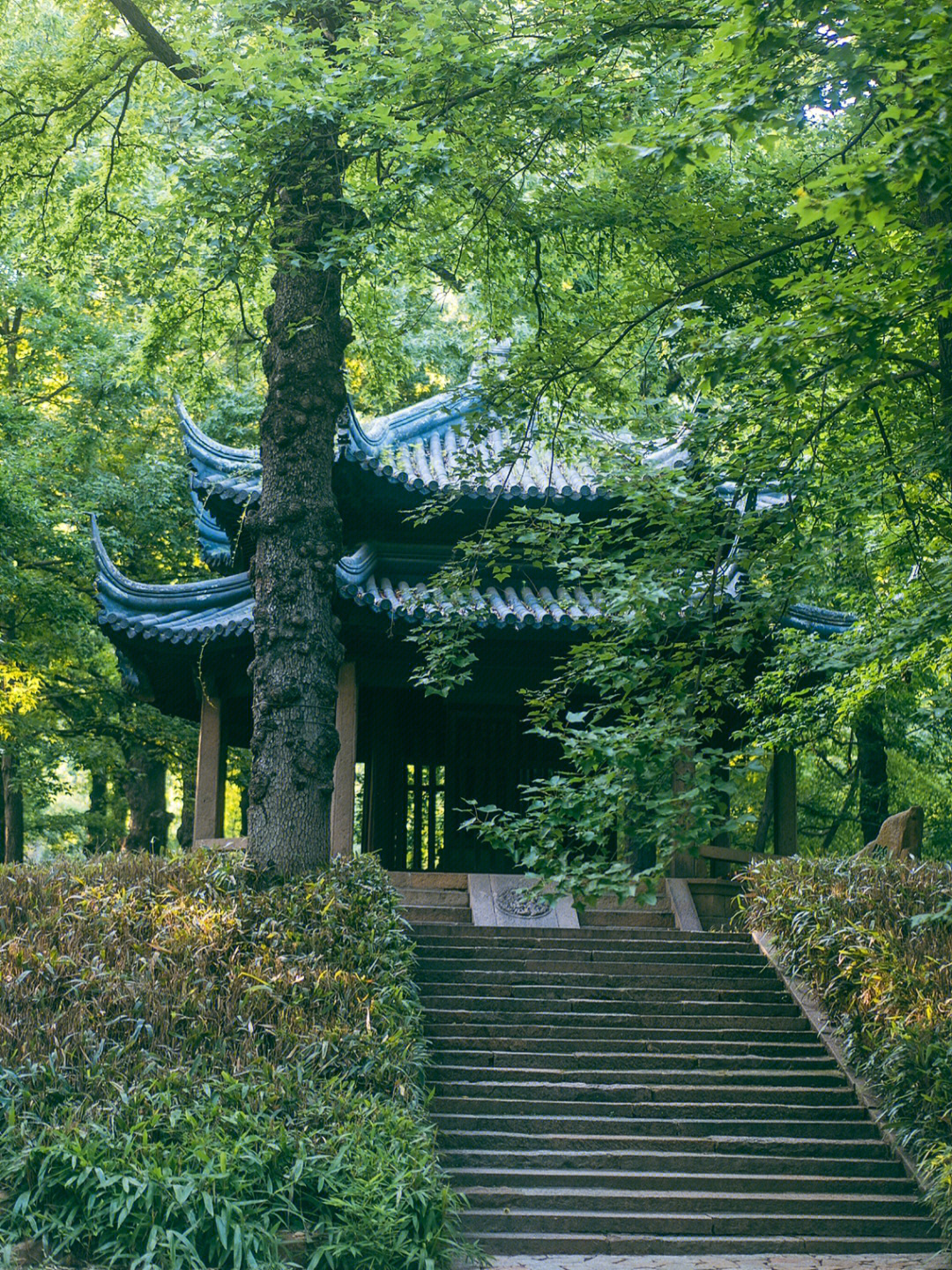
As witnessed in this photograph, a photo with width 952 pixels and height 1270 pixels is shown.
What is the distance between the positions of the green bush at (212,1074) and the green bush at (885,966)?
118 inches

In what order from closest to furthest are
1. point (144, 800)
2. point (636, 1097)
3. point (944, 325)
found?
point (944, 325) → point (636, 1097) → point (144, 800)

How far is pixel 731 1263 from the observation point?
5.77m

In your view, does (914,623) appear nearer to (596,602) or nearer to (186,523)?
(596,602)

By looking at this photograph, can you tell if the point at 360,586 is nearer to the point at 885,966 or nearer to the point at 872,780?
the point at 885,966

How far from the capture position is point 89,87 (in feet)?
33.2

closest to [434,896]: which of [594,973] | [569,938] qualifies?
[569,938]

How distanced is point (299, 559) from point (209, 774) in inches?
170

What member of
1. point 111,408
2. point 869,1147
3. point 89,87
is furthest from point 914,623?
point 111,408

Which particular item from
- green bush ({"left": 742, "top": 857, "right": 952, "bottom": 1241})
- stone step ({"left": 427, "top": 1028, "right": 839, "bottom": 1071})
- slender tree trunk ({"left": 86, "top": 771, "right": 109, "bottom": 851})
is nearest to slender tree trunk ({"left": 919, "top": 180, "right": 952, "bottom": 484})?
green bush ({"left": 742, "top": 857, "right": 952, "bottom": 1241})

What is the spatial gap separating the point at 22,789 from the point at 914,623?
16.8 meters

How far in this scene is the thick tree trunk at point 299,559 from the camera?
777 centimetres

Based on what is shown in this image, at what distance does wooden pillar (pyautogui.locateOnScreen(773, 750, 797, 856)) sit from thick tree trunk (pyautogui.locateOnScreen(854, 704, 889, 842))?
4.11 metres

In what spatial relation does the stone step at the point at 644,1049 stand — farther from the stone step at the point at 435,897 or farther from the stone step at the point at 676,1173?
the stone step at the point at 435,897

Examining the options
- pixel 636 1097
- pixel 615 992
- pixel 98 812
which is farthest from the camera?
pixel 98 812
